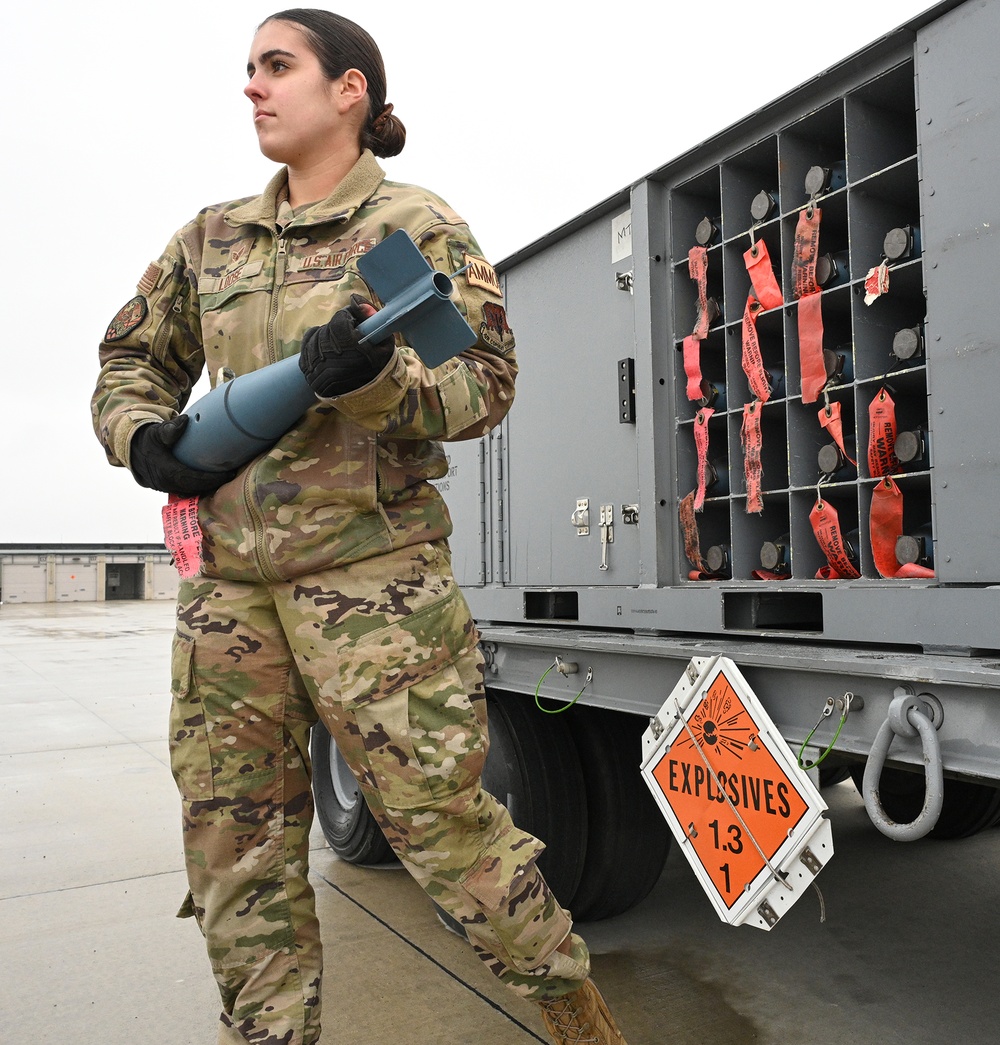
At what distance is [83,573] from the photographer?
1448 inches

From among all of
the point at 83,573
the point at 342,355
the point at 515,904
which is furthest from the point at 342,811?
the point at 83,573

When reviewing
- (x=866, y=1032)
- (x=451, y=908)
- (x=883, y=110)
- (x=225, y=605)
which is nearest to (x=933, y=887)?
(x=866, y=1032)

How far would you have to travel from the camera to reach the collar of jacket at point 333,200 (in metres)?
1.82

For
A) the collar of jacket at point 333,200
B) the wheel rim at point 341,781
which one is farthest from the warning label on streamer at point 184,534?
the wheel rim at point 341,781

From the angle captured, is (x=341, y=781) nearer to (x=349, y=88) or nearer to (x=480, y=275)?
(x=480, y=275)

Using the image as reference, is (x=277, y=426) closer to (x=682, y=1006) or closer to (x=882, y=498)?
(x=882, y=498)

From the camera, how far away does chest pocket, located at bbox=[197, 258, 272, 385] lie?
1.80 metres

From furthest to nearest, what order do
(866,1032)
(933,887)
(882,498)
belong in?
(933,887) → (866,1032) → (882,498)

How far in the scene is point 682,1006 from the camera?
2445 millimetres

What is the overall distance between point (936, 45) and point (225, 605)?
5.86 feet

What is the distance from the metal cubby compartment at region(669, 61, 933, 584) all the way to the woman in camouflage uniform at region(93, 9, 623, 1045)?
0.90 m

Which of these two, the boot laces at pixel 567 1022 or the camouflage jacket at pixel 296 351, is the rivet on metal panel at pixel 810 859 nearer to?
the boot laces at pixel 567 1022

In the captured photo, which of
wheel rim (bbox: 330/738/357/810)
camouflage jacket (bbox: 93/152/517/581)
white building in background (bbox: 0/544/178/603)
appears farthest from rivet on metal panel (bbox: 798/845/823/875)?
white building in background (bbox: 0/544/178/603)

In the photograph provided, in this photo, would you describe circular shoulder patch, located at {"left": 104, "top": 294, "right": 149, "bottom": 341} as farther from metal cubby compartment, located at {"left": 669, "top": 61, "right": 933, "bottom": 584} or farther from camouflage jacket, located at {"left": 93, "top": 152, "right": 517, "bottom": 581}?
metal cubby compartment, located at {"left": 669, "top": 61, "right": 933, "bottom": 584}
